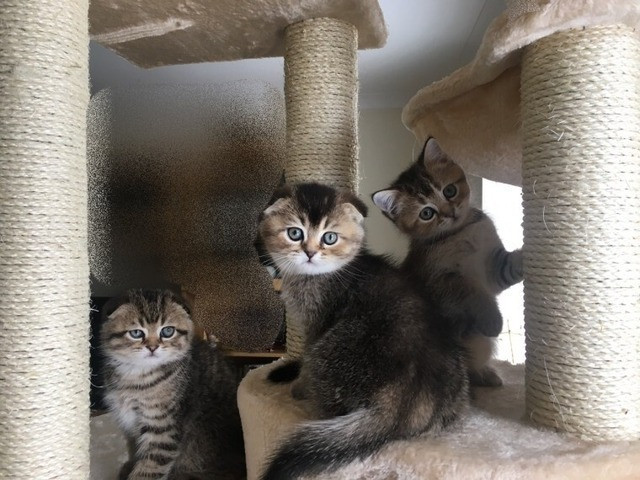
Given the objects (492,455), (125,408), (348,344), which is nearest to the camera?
(492,455)

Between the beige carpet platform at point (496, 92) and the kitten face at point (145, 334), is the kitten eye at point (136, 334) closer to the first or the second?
the kitten face at point (145, 334)

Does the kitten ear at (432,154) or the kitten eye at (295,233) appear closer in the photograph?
the kitten eye at (295,233)

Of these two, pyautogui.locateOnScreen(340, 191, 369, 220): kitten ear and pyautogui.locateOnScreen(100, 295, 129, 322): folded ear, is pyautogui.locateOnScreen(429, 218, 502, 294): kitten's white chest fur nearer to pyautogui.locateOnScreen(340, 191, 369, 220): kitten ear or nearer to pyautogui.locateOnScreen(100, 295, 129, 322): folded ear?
pyautogui.locateOnScreen(340, 191, 369, 220): kitten ear

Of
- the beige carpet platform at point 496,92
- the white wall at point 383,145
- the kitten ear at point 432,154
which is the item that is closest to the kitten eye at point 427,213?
the kitten ear at point 432,154

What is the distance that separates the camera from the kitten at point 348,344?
0.79 meters

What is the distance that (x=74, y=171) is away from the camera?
0.90 meters

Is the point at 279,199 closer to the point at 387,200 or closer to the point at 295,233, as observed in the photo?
the point at 295,233

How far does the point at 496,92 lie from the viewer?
1.20m

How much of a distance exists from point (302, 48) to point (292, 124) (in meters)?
0.18

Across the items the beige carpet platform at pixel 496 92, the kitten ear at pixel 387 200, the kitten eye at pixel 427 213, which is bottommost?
the kitten eye at pixel 427 213

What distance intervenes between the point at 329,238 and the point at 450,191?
1.15 ft

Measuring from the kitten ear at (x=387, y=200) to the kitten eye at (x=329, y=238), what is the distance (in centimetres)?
22

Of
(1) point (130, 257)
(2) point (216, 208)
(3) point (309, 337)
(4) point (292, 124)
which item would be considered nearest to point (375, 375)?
(3) point (309, 337)

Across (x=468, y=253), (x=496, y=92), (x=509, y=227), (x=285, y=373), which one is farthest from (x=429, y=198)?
(x=509, y=227)
